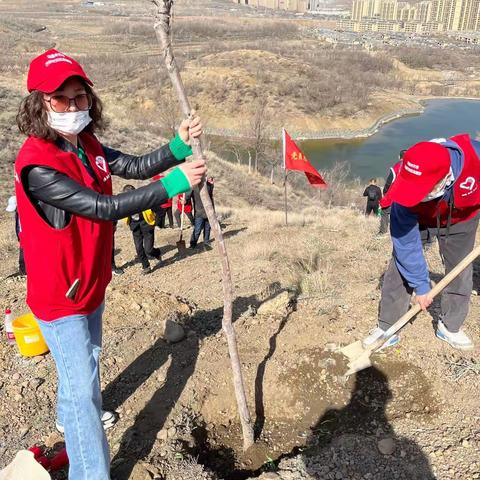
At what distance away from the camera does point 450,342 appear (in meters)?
3.91

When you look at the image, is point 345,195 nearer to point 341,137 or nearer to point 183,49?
point 341,137

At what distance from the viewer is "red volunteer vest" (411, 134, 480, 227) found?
302 cm

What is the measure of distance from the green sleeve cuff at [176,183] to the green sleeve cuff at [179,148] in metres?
0.47

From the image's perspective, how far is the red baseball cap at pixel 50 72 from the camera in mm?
1953

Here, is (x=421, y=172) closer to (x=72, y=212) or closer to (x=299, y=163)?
(x=72, y=212)

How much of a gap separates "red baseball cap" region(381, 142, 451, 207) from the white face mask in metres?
1.80

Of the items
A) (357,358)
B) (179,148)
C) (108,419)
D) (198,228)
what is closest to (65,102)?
(179,148)

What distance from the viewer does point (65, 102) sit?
2.07m

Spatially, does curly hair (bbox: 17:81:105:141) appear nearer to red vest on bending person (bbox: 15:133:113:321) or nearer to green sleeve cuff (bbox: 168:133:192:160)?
red vest on bending person (bbox: 15:133:113:321)

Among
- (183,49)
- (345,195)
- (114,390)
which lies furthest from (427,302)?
(183,49)

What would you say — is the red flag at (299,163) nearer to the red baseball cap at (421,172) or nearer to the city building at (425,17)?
the red baseball cap at (421,172)

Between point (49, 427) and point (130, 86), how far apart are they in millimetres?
60071

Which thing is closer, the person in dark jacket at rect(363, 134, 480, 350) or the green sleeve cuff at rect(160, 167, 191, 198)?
the green sleeve cuff at rect(160, 167, 191, 198)

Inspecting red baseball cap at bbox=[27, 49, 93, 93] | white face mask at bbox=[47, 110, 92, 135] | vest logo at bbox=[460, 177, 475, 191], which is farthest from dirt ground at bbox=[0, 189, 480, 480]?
red baseball cap at bbox=[27, 49, 93, 93]
